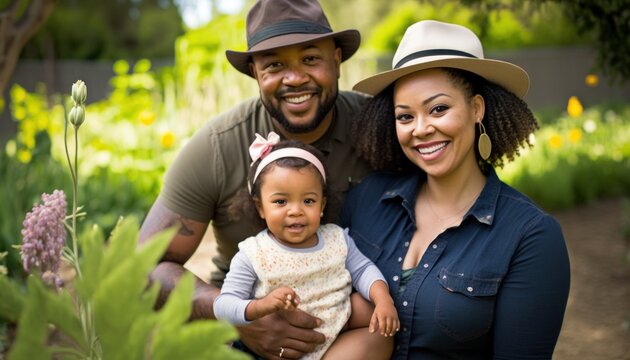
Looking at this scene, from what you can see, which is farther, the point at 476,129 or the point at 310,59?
the point at 310,59

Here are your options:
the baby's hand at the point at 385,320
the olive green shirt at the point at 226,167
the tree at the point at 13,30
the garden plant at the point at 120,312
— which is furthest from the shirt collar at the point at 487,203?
the tree at the point at 13,30

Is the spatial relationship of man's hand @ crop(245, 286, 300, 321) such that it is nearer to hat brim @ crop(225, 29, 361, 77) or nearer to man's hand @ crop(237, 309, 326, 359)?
man's hand @ crop(237, 309, 326, 359)

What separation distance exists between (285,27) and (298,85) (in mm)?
240

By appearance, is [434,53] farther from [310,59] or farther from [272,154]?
[272,154]

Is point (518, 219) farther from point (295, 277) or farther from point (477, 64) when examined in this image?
point (295, 277)

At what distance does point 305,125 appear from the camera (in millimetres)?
2768

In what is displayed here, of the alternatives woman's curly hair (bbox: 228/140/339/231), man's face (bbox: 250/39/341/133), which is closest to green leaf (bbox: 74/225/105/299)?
woman's curly hair (bbox: 228/140/339/231)

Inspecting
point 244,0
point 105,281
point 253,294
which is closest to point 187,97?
point 253,294

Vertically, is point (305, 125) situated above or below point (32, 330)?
above

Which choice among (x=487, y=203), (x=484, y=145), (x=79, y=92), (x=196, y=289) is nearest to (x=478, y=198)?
(x=487, y=203)

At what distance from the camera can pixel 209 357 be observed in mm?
913

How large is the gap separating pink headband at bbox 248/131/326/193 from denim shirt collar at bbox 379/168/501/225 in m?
0.30

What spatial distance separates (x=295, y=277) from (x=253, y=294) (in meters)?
0.16

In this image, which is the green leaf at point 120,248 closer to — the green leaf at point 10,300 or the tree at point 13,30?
the green leaf at point 10,300
